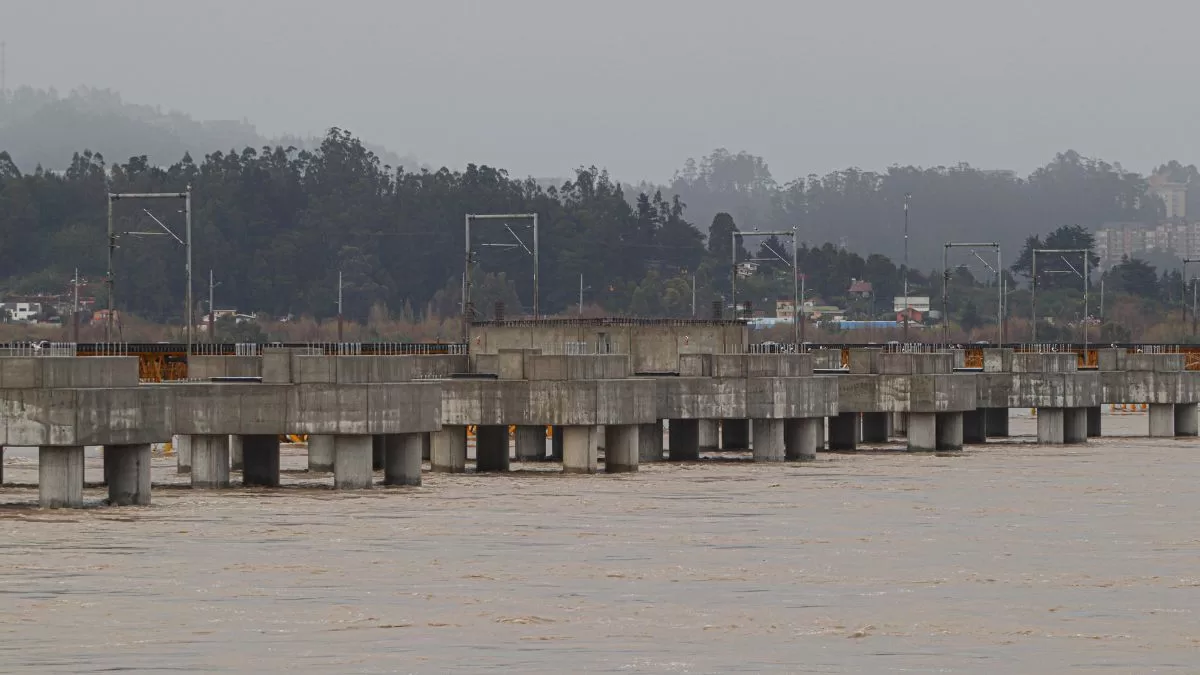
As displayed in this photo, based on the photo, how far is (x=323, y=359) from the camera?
5619 centimetres

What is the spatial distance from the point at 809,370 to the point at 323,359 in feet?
77.4

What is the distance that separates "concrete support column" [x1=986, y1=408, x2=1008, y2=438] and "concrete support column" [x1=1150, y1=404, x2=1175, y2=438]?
648 cm

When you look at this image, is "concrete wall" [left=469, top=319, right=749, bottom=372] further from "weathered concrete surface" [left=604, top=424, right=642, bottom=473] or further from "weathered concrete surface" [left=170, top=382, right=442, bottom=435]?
"weathered concrete surface" [left=170, top=382, right=442, bottom=435]

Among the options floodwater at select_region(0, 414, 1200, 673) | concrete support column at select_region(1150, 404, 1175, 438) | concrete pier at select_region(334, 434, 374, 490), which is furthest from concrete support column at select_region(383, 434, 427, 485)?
concrete support column at select_region(1150, 404, 1175, 438)

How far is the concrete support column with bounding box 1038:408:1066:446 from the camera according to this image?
91875mm

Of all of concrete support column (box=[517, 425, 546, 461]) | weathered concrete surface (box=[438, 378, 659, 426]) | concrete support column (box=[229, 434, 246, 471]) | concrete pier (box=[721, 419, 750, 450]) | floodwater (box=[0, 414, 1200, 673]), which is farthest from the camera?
concrete pier (box=[721, 419, 750, 450])

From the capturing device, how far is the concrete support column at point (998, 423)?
101 m

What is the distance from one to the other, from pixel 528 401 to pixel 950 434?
25.1 metres

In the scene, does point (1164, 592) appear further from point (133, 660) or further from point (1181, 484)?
point (1181, 484)

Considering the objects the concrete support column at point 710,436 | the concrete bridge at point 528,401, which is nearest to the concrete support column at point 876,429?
the concrete bridge at point 528,401

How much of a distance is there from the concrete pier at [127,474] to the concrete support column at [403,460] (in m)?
8.89

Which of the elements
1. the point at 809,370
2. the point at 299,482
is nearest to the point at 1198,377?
the point at 809,370

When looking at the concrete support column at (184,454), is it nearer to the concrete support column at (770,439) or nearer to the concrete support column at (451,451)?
the concrete support column at (451,451)

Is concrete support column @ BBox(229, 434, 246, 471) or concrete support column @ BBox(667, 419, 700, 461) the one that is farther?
concrete support column @ BBox(667, 419, 700, 461)
